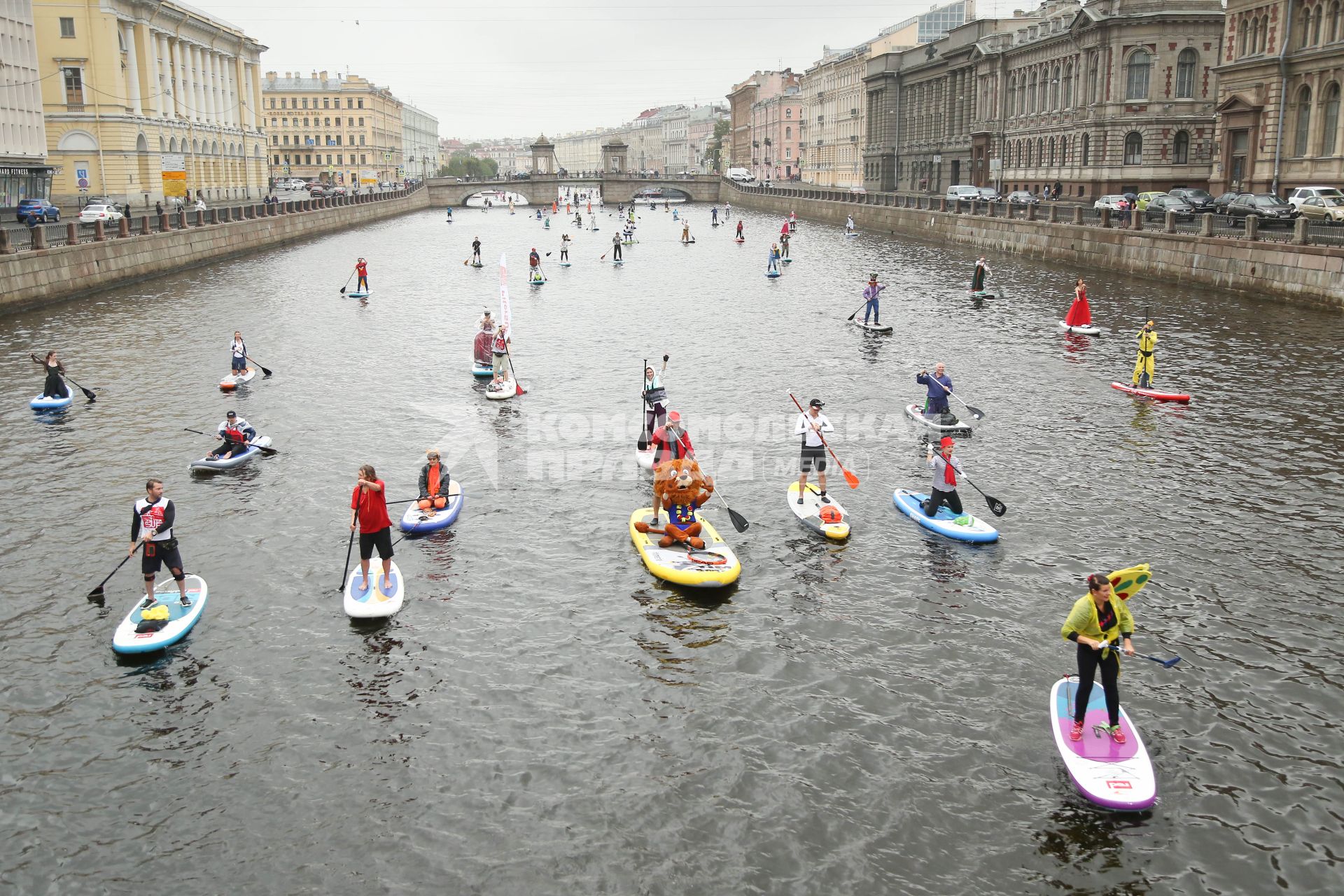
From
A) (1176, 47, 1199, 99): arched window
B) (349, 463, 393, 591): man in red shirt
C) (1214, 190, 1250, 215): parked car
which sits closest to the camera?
(349, 463, 393, 591): man in red shirt

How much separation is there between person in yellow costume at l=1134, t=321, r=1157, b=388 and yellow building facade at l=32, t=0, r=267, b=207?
68870 mm

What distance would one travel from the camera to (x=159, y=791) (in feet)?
35.4

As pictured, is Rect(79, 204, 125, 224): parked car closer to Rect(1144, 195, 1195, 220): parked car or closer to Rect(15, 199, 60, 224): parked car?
Rect(15, 199, 60, 224): parked car

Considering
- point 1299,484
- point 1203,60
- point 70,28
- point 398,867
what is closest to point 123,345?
point 398,867

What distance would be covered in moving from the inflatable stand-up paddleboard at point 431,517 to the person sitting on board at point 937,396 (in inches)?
426

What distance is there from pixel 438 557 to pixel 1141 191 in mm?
62776

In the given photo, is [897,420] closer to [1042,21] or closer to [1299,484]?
[1299,484]

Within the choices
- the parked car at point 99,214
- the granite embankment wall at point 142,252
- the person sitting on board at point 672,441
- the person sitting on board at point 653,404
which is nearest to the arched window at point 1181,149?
the granite embankment wall at point 142,252

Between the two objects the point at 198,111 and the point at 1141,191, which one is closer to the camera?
the point at 1141,191

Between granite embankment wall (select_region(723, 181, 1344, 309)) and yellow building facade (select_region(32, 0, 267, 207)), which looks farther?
yellow building facade (select_region(32, 0, 267, 207))

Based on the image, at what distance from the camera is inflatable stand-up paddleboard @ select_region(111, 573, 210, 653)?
13.3m

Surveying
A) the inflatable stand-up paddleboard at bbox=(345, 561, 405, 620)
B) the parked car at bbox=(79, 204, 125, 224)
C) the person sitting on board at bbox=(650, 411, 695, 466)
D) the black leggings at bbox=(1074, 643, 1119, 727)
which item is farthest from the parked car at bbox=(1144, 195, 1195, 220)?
the parked car at bbox=(79, 204, 125, 224)

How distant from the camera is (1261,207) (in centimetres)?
4722

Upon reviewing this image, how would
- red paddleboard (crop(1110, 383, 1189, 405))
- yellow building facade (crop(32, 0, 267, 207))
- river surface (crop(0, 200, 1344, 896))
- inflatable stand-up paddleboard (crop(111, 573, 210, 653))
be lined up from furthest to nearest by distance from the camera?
yellow building facade (crop(32, 0, 267, 207))
red paddleboard (crop(1110, 383, 1189, 405))
inflatable stand-up paddleboard (crop(111, 573, 210, 653))
river surface (crop(0, 200, 1344, 896))
